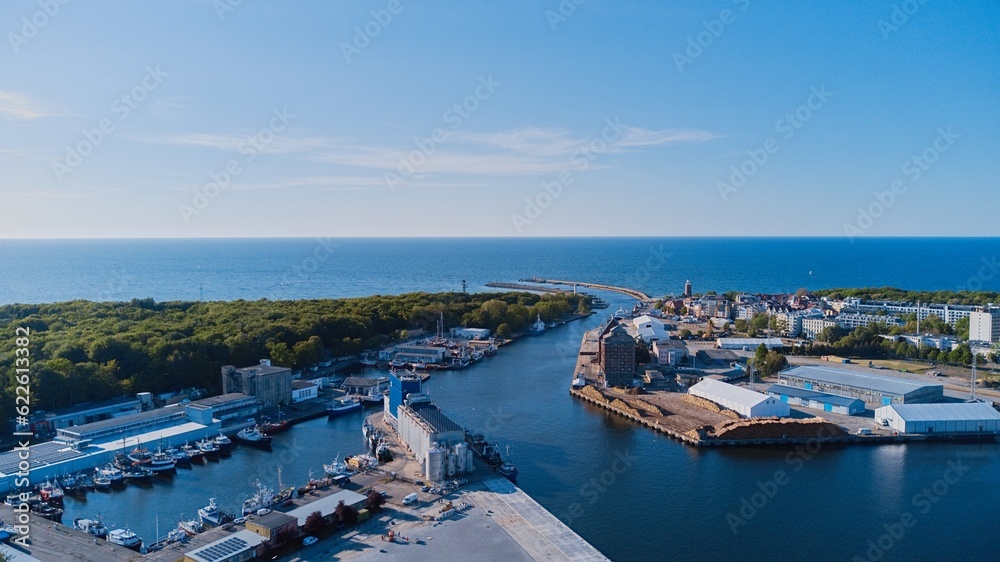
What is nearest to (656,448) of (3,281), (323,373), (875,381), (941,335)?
(875,381)

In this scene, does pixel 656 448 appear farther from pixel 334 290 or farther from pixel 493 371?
pixel 334 290

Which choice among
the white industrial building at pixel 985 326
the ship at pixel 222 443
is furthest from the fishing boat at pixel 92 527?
the white industrial building at pixel 985 326

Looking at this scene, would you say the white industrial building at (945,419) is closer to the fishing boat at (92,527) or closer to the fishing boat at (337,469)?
the fishing boat at (337,469)

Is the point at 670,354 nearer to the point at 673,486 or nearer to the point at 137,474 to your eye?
the point at 673,486

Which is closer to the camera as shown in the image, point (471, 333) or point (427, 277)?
point (471, 333)

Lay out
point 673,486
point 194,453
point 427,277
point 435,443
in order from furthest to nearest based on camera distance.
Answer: point 427,277, point 194,453, point 673,486, point 435,443

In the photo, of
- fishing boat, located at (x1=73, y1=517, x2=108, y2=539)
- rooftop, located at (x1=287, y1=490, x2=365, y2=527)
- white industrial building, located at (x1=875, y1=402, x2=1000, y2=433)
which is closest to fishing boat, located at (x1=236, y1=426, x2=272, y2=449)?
fishing boat, located at (x1=73, y1=517, x2=108, y2=539)

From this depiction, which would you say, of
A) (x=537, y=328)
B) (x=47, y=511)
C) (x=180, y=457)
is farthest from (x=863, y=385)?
(x=47, y=511)
